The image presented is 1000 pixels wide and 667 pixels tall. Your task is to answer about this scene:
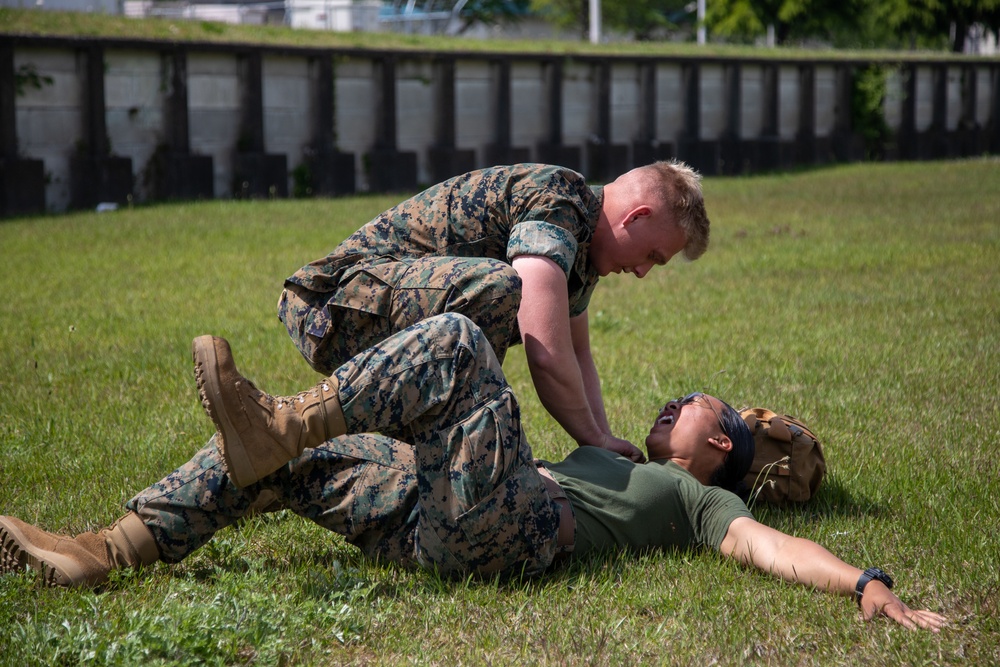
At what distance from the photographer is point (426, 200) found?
14.6ft

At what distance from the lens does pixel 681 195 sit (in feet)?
14.0

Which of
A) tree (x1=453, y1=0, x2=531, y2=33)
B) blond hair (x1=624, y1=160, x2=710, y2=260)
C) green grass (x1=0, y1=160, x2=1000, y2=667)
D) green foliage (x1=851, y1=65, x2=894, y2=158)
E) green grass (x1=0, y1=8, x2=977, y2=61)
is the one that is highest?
tree (x1=453, y1=0, x2=531, y2=33)

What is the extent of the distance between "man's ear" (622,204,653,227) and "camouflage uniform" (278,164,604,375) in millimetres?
132

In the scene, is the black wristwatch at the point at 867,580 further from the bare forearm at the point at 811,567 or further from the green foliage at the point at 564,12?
the green foliage at the point at 564,12

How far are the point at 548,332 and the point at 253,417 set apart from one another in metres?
1.13

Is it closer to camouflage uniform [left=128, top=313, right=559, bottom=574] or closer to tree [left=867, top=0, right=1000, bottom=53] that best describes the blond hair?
camouflage uniform [left=128, top=313, right=559, bottom=574]

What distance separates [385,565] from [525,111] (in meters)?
22.5

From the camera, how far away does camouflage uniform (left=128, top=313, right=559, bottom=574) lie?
3436mm

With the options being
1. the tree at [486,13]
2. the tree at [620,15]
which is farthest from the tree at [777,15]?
the tree at [486,13]

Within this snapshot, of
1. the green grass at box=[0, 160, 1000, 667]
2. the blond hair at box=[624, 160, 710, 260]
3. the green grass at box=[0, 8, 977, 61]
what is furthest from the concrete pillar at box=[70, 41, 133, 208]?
the blond hair at box=[624, 160, 710, 260]

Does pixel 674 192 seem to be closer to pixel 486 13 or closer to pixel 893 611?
pixel 893 611

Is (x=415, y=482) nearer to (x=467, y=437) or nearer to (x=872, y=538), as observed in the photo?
(x=467, y=437)

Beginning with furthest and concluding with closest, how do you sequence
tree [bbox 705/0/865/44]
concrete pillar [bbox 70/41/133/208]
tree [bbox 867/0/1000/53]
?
tree [bbox 705/0/865/44]
tree [bbox 867/0/1000/53]
concrete pillar [bbox 70/41/133/208]

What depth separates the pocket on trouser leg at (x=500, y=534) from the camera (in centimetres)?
351
